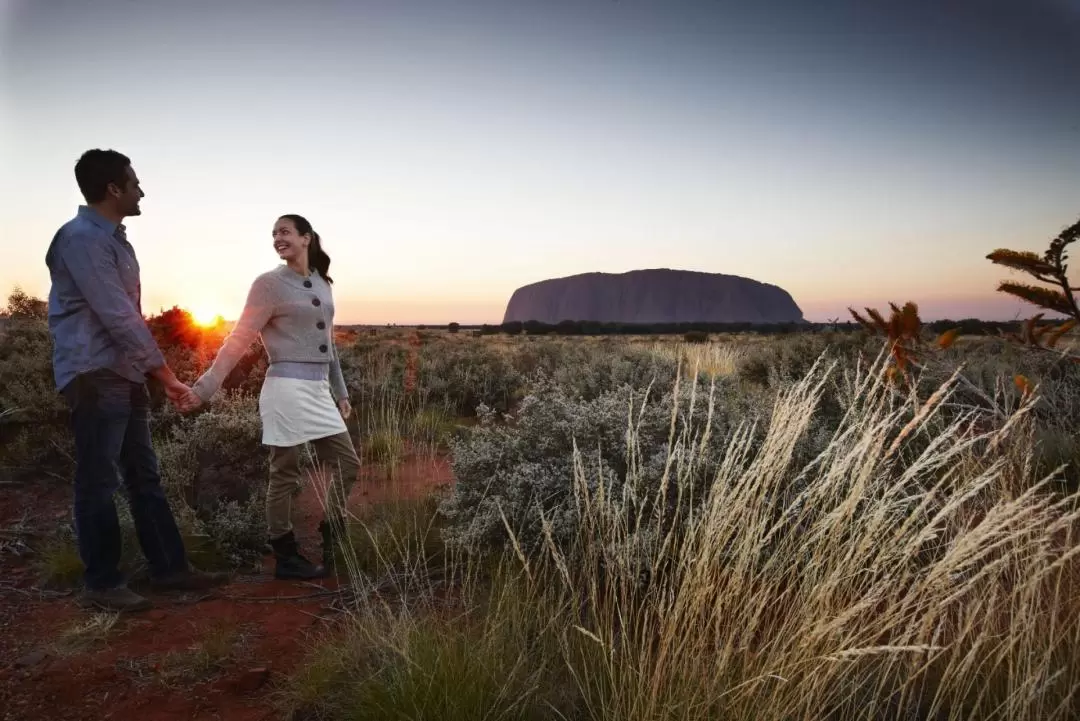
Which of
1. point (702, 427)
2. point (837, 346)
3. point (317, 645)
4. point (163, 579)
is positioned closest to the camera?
point (317, 645)

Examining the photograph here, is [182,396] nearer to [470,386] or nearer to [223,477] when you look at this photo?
[223,477]

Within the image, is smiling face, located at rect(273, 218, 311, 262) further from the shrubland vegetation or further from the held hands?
the shrubland vegetation

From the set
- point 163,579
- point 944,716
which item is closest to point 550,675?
point 944,716

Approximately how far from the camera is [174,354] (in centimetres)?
857

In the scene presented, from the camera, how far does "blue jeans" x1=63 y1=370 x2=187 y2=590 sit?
11.0 feet

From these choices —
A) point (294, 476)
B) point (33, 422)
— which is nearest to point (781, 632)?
point (294, 476)

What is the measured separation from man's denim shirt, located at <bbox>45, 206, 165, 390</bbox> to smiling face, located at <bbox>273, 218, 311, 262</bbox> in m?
0.81

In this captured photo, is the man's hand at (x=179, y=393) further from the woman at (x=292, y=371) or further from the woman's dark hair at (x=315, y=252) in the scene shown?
the woman's dark hair at (x=315, y=252)

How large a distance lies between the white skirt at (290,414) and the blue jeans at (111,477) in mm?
663

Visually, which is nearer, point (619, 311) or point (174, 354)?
point (174, 354)

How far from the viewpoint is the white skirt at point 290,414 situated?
12.7ft

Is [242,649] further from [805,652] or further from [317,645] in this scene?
[805,652]

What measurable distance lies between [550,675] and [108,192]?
10.9ft

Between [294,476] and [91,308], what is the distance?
146cm
